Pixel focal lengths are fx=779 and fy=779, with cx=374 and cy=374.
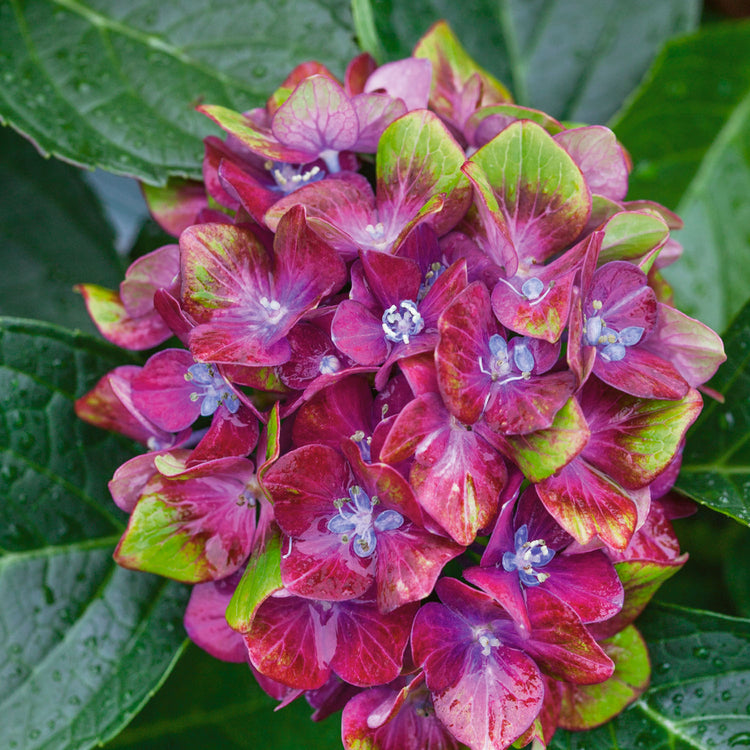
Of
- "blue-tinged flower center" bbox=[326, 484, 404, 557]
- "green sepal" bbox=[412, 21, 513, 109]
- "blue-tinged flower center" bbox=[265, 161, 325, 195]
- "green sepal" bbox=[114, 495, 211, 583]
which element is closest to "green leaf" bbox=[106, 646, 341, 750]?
"green sepal" bbox=[114, 495, 211, 583]

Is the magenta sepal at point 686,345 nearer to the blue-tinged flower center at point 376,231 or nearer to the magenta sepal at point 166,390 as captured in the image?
the blue-tinged flower center at point 376,231

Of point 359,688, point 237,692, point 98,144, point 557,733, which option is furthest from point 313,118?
point 237,692

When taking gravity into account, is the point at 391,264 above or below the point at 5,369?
above

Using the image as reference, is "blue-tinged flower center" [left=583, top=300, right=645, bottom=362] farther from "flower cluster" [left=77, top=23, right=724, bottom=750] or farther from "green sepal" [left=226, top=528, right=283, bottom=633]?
"green sepal" [left=226, top=528, right=283, bottom=633]

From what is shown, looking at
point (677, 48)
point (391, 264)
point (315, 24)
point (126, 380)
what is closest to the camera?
point (391, 264)

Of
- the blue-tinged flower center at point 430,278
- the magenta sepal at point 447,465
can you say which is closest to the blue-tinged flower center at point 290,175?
the blue-tinged flower center at point 430,278

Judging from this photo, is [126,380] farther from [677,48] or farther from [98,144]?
[677,48]

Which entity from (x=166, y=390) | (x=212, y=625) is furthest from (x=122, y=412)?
(x=212, y=625)

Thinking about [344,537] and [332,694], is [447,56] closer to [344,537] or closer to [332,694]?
[344,537]
